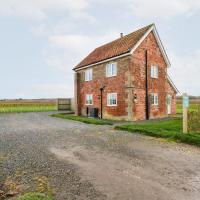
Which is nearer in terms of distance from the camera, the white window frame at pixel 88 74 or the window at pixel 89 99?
the window at pixel 89 99

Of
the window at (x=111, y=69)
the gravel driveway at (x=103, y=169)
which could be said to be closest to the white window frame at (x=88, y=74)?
the window at (x=111, y=69)

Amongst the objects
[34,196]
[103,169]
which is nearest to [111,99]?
[103,169]

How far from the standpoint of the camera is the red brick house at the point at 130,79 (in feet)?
78.3

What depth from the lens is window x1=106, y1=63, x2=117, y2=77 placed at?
25.5 m

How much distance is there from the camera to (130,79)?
928 inches

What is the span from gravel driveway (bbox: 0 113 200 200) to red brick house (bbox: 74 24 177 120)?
37.8 ft

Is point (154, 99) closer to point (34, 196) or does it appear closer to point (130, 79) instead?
point (130, 79)

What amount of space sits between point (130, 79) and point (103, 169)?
53.5 ft

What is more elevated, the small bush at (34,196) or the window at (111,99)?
the window at (111,99)

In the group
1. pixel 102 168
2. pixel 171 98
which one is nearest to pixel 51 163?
pixel 102 168

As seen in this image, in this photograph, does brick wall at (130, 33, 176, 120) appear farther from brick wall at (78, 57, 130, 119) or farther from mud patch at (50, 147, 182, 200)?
mud patch at (50, 147, 182, 200)

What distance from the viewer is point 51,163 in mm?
8750

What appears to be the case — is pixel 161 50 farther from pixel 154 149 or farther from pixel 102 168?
pixel 102 168

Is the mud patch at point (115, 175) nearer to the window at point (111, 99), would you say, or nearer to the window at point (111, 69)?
the window at point (111, 99)
